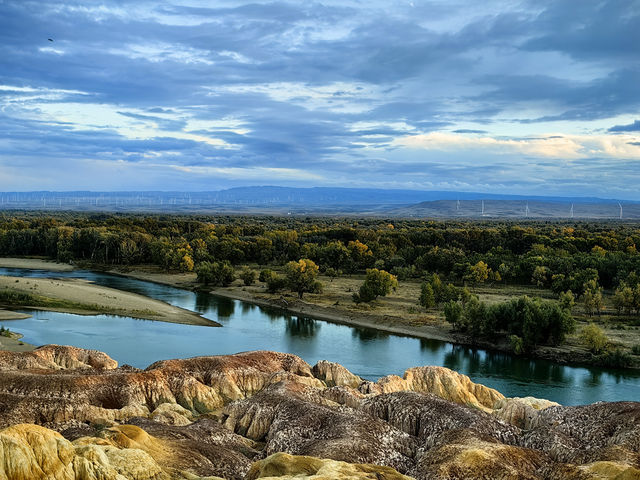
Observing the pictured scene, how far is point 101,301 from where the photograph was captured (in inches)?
3238

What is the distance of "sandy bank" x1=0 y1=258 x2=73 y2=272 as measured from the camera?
121 m

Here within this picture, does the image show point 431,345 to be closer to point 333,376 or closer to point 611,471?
point 333,376

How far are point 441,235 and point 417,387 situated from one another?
101725 millimetres

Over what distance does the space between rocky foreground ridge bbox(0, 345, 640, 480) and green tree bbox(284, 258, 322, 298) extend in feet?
171

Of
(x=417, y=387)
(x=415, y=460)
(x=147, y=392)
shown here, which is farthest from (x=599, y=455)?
(x=147, y=392)

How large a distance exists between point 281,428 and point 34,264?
115196 millimetres

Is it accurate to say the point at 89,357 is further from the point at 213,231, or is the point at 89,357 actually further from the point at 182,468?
the point at 213,231

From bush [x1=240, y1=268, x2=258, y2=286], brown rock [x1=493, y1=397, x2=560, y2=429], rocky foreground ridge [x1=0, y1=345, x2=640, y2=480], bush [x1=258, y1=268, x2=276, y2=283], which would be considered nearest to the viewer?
rocky foreground ridge [x1=0, y1=345, x2=640, y2=480]

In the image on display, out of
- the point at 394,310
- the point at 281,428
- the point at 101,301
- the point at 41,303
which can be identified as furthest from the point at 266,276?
the point at 281,428

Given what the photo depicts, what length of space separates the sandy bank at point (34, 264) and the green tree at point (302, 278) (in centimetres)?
5159

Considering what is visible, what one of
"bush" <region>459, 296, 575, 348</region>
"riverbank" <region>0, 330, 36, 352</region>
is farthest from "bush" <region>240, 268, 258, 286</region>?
"riverbank" <region>0, 330, 36, 352</region>

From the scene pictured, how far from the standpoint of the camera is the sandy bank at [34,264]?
12117 cm

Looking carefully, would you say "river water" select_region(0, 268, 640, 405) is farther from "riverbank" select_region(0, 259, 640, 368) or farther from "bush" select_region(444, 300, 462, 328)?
"bush" select_region(444, 300, 462, 328)

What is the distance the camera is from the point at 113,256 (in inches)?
5157
